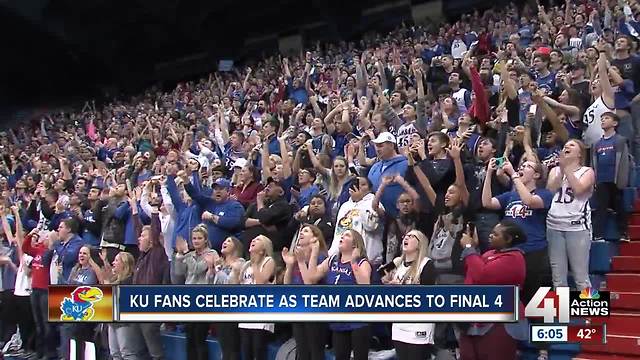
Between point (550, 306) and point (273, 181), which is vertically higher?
point (273, 181)

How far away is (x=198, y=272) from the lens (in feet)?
27.5

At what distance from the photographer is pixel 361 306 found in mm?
6742

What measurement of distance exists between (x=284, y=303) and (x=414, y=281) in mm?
1039

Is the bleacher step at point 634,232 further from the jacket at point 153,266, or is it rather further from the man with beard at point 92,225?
the man with beard at point 92,225

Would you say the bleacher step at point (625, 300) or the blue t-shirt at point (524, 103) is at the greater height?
the blue t-shirt at point (524, 103)

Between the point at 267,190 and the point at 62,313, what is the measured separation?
2.13m

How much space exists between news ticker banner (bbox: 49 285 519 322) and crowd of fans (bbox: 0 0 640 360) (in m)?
0.13

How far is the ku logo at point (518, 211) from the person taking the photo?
7.02 metres

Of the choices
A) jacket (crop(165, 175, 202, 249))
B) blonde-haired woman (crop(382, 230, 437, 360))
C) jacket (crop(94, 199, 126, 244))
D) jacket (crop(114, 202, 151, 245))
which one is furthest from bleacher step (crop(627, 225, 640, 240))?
jacket (crop(94, 199, 126, 244))

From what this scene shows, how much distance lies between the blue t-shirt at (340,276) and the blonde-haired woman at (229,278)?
111 centimetres

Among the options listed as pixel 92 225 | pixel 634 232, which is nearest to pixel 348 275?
pixel 634 232

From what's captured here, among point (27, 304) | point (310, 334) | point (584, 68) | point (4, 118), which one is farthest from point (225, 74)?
point (310, 334)

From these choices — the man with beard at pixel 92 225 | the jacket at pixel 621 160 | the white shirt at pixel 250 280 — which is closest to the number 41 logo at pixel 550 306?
the jacket at pixel 621 160

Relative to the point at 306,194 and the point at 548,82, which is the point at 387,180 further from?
the point at 548,82
